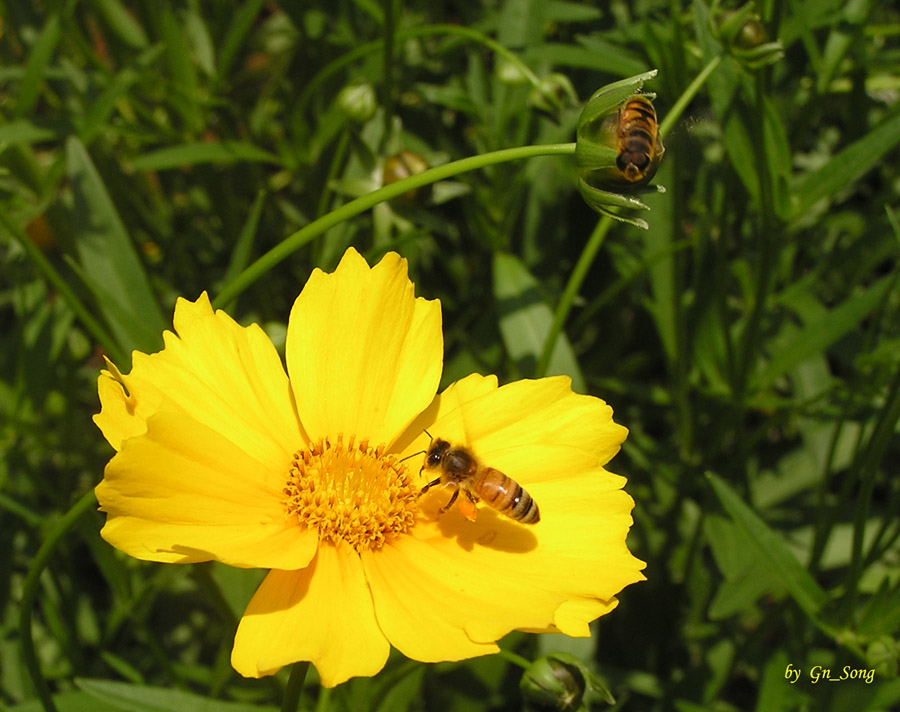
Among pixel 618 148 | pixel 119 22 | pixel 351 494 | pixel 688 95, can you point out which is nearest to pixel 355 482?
pixel 351 494

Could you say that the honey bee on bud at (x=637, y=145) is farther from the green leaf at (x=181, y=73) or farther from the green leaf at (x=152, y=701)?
the green leaf at (x=181, y=73)

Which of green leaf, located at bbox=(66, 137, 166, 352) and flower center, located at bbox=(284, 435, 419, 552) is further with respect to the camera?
green leaf, located at bbox=(66, 137, 166, 352)

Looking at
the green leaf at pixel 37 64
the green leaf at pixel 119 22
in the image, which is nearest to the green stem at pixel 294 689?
the green leaf at pixel 37 64

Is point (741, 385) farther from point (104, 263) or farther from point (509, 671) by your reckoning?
point (104, 263)

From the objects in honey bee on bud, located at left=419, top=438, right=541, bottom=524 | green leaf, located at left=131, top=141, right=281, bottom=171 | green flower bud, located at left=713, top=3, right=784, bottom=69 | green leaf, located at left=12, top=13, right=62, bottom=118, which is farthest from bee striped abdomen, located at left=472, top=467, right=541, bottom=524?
green leaf, located at left=12, top=13, right=62, bottom=118

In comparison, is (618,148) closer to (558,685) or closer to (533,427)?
(533,427)

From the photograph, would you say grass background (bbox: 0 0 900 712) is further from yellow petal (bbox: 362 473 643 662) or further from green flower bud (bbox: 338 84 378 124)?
yellow petal (bbox: 362 473 643 662)
